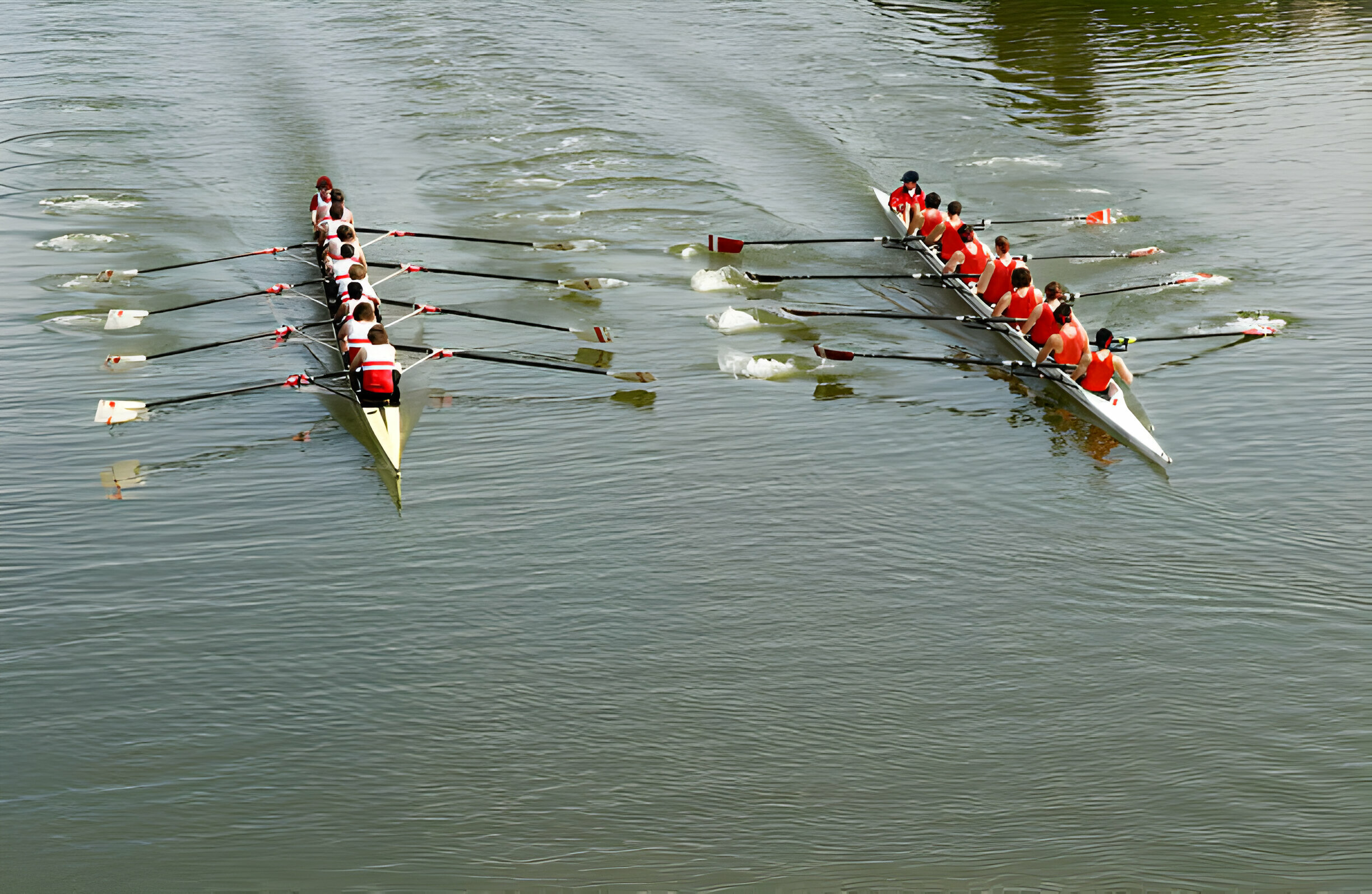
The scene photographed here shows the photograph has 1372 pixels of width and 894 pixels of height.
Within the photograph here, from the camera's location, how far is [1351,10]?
37438 millimetres

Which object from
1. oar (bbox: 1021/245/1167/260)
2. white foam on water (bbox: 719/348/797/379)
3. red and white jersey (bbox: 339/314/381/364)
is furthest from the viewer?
oar (bbox: 1021/245/1167/260)

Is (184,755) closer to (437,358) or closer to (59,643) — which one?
(59,643)

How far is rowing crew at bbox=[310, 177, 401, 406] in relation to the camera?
14758 mm

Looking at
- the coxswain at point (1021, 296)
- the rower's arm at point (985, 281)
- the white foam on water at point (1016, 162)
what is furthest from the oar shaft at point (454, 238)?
the white foam on water at point (1016, 162)

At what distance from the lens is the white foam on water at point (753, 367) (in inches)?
666

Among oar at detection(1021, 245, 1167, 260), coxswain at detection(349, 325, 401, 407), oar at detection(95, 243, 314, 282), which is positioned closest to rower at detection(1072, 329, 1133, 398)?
oar at detection(1021, 245, 1167, 260)

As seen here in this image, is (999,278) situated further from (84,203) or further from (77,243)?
(84,203)

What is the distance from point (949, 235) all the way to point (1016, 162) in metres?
6.75

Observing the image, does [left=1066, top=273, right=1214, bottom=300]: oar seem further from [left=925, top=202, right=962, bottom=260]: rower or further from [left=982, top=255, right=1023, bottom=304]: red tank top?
[left=925, top=202, right=962, bottom=260]: rower

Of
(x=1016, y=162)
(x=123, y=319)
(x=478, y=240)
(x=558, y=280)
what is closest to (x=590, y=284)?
(x=558, y=280)

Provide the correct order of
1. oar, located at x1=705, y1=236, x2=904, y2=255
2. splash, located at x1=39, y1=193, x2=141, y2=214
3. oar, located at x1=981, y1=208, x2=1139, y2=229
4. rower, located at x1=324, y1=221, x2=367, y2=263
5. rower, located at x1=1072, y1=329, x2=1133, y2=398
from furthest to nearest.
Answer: splash, located at x1=39, y1=193, x2=141, y2=214
oar, located at x1=981, y1=208, x2=1139, y2=229
oar, located at x1=705, y1=236, x2=904, y2=255
rower, located at x1=324, y1=221, x2=367, y2=263
rower, located at x1=1072, y1=329, x2=1133, y2=398

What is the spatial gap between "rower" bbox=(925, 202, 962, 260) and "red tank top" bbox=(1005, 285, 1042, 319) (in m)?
3.20

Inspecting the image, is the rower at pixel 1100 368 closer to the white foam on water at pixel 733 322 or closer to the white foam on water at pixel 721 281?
the white foam on water at pixel 733 322

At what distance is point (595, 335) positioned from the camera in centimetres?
1762
